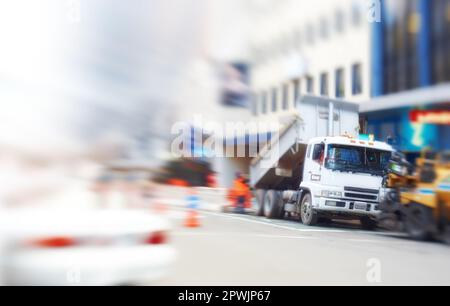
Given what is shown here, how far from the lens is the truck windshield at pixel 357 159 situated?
8352 mm

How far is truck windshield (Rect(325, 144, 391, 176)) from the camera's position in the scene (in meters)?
8.35

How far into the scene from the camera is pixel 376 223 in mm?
8289

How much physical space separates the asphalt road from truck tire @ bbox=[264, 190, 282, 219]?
0.20 meters

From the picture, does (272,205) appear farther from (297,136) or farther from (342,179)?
(342,179)

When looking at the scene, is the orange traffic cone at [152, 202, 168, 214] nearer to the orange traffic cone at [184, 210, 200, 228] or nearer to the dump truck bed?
the orange traffic cone at [184, 210, 200, 228]

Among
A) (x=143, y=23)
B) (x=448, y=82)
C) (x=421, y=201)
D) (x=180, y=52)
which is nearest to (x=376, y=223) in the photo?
(x=421, y=201)

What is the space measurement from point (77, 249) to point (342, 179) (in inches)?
229

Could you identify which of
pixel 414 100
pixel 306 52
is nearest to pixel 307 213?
pixel 414 100

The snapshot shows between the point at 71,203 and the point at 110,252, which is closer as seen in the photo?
the point at 110,252

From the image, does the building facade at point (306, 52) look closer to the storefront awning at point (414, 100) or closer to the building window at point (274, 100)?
the building window at point (274, 100)

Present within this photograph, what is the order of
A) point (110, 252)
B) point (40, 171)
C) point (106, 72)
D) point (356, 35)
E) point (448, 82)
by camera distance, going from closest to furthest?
point (110, 252), point (40, 171), point (106, 72), point (356, 35), point (448, 82)

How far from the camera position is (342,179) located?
933 centimetres
